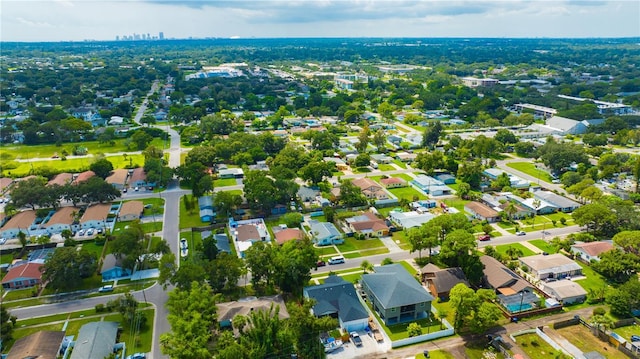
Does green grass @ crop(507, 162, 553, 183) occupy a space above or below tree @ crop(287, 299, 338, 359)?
below

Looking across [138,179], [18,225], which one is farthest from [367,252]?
[18,225]

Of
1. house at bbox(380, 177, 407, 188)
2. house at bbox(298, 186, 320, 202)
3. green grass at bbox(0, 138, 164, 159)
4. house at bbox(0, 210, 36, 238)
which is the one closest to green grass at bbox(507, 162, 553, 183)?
house at bbox(380, 177, 407, 188)

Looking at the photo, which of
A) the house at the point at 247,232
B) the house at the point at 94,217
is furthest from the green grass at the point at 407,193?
the house at the point at 94,217

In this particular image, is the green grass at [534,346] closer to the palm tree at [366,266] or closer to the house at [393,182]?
the palm tree at [366,266]

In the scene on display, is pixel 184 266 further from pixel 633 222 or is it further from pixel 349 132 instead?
pixel 349 132

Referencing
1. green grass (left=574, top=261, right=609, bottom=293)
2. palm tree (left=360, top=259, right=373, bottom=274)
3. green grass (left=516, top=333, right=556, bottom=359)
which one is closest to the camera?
green grass (left=516, top=333, right=556, bottom=359)

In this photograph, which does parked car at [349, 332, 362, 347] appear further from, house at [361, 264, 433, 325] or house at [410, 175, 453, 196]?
house at [410, 175, 453, 196]
